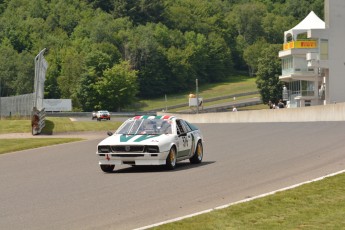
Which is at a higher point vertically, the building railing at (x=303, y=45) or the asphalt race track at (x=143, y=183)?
the building railing at (x=303, y=45)

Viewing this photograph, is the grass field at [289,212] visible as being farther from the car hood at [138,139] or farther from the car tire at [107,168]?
the car tire at [107,168]

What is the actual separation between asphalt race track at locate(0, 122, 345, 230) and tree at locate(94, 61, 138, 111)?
129 meters

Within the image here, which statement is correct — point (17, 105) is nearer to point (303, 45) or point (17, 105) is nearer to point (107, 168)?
point (107, 168)

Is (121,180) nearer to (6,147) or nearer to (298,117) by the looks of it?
(6,147)

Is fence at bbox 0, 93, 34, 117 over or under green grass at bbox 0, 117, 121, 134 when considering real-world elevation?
over

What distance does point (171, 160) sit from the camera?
66.7 feet

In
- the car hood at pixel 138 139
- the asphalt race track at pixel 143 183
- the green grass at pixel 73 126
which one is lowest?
the green grass at pixel 73 126

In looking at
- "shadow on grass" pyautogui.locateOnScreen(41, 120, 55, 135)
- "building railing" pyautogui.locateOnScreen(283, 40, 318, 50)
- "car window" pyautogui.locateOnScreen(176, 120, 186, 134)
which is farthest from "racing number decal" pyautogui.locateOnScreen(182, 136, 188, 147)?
"building railing" pyautogui.locateOnScreen(283, 40, 318, 50)

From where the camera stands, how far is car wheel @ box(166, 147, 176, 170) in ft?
66.3

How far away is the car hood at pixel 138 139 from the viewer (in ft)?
66.2

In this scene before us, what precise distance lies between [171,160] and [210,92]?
164443mm

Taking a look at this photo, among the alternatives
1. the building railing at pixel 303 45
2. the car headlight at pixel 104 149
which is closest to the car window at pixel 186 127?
the car headlight at pixel 104 149

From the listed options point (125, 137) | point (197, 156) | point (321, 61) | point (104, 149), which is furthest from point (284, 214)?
point (321, 61)

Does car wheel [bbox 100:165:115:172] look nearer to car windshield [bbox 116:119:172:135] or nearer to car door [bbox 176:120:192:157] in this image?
car windshield [bbox 116:119:172:135]
